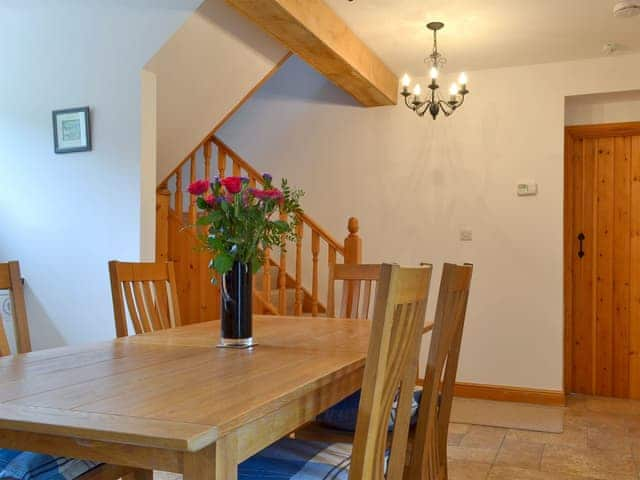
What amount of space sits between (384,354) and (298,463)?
498 millimetres

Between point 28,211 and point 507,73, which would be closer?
point 28,211

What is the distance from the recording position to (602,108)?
461 centimetres

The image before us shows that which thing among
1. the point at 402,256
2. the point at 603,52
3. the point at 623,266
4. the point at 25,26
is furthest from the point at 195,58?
the point at 623,266


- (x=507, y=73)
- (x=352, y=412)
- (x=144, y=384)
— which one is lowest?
(x=352, y=412)

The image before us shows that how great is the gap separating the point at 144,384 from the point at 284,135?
4.25 meters

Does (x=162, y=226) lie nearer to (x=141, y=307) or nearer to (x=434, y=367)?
(x=141, y=307)

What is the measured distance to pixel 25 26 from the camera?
12.3 ft

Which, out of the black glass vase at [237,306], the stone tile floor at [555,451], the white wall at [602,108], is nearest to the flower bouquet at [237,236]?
the black glass vase at [237,306]

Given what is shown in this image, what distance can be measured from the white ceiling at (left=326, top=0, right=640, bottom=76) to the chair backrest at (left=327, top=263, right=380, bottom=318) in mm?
1543

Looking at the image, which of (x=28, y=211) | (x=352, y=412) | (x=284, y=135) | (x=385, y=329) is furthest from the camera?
(x=284, y=135)

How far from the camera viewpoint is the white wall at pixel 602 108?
Answer: 14.8ft

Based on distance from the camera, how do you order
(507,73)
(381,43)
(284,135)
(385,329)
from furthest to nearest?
(284,135) < (507,73) < (381,43) < (385,329)

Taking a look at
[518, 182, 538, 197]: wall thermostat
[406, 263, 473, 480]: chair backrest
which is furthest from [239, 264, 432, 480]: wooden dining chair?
[518, 182, 538, 197]: wall thermostat

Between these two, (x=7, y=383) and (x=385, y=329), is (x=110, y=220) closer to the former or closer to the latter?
(x=7, y=383)
